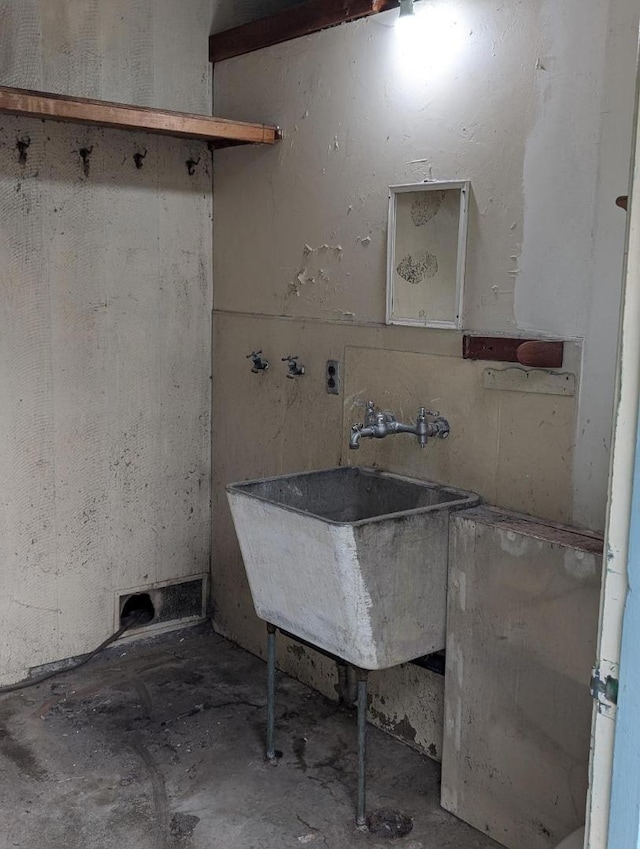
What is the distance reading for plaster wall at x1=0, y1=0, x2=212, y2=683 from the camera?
2867 mm

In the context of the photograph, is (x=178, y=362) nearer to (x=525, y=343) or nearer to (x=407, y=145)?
→ (x=407, y=145)

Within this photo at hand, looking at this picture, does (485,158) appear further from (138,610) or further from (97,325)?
(138,610)

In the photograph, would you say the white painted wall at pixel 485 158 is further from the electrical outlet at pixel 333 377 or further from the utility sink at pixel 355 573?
the utility sink at pixel 355 573

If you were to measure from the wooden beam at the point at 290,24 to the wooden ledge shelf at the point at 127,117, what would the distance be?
1.03 feet

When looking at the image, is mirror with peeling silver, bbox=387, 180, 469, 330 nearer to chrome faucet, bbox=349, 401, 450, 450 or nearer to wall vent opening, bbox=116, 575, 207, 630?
chrome faucet, bbox=349, 401, 450, 450

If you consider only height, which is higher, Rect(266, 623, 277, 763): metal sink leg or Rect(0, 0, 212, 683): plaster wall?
Rect(0, 0, 212, 683): plaster wall

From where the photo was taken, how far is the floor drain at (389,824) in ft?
7.21

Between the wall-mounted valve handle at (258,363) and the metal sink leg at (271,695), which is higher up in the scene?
the wall-mounted valve handle at (258,363)

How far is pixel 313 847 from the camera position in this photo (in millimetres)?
2135

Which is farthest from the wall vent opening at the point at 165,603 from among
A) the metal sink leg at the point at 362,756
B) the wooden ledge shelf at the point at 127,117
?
the wooden ledge shelf at the point at 127,117

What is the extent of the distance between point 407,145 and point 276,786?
1.89 m

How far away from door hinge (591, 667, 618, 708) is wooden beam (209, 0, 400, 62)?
6.88 feet

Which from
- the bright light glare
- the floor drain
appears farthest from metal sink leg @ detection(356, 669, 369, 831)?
the bright light glare

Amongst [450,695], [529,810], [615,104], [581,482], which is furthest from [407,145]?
[529,810]
